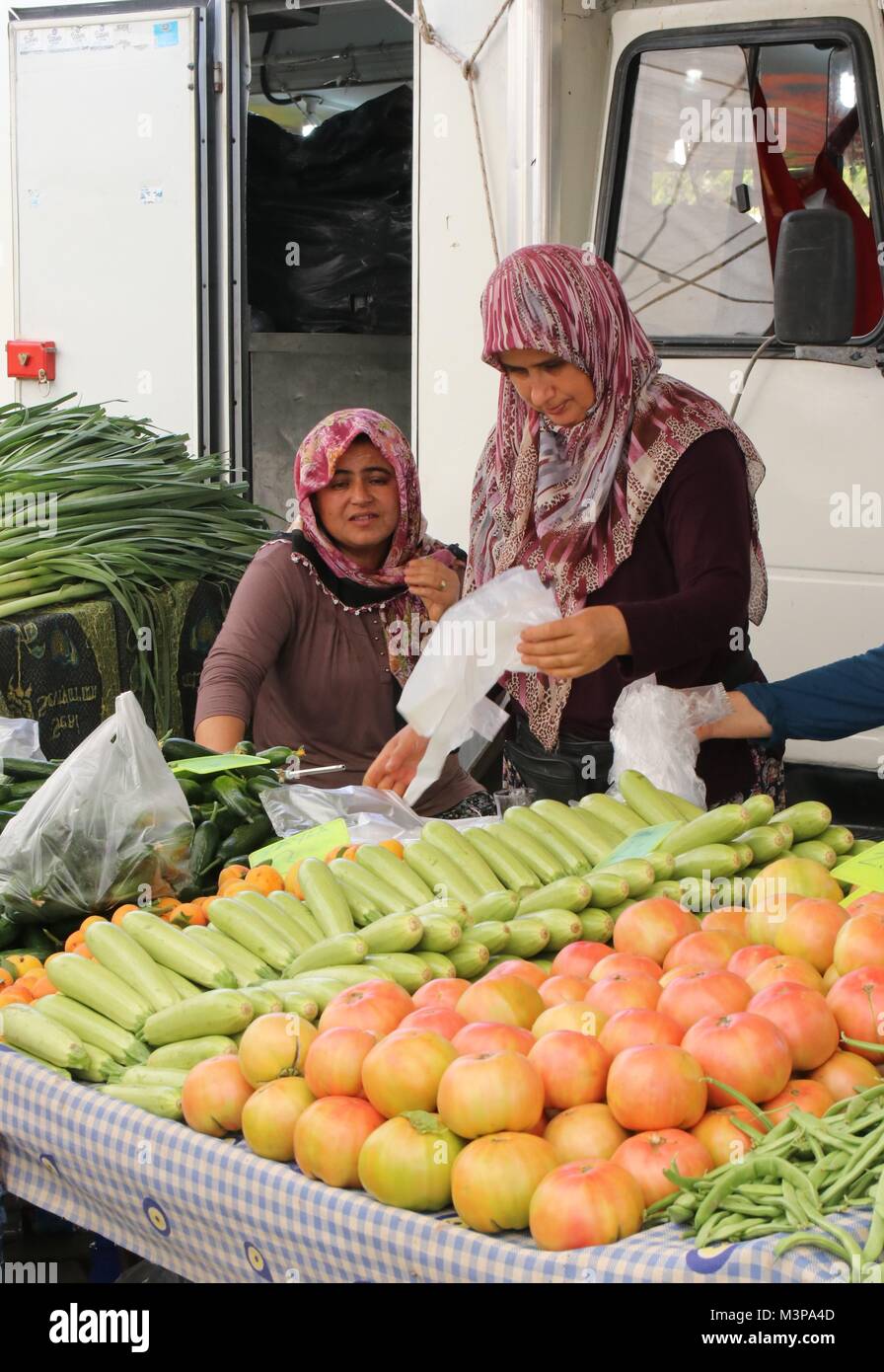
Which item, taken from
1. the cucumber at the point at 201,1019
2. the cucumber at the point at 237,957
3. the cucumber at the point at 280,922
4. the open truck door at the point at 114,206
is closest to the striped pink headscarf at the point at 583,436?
the cucumber at the point at 280,922

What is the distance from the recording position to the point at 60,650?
4.45m

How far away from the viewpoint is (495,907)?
2.41 m

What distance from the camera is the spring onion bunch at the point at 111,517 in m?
4.55

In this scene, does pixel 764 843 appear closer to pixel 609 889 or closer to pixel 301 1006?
pixel 609 889

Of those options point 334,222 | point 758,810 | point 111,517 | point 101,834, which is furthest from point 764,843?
point 334,222

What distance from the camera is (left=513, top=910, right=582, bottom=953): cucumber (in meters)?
2.33

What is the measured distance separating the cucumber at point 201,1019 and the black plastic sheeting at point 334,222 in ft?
17.0

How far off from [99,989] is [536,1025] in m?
0.71

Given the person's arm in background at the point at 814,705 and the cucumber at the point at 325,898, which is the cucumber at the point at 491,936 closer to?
the cucumber at the point at 325,898

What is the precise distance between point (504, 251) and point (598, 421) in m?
1.19

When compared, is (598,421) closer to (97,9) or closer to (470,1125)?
(470,1125)

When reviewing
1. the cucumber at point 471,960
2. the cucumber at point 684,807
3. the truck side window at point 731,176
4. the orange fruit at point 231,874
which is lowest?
the orange fruit at point 231,874

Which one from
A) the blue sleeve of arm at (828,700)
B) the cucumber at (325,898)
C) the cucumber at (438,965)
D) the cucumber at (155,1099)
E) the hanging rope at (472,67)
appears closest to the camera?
the cucumber at (155,1099)

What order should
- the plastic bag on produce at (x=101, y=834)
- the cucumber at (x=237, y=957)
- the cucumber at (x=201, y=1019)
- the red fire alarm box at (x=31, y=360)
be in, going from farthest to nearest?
the red fire alarm box at (x=31, y=360) < the plastic bag on produce at (x=101, y=834) < the cucumber at (x=237, y=957) < the cucumber at (x=201, y=1019)
